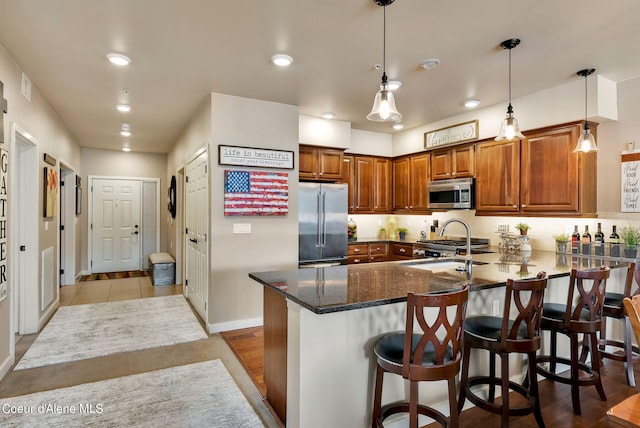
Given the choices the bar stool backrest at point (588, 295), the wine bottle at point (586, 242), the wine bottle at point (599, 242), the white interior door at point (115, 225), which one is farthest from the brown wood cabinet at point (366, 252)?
the white interior door at point (115, 225)

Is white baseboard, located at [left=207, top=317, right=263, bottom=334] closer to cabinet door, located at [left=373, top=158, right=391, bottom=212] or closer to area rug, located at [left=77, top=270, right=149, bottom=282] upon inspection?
cabinet door, located at [left=373, top=158, right=391, bottom=212]

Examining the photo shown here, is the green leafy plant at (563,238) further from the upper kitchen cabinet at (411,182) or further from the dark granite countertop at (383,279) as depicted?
the upper kitchen cabinet at (411,182)

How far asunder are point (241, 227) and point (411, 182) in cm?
279

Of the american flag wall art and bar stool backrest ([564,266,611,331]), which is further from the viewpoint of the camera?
the american flag wall art

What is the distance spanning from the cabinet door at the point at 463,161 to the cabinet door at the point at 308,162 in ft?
6.05

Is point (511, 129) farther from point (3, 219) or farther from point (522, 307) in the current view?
point (3, 219)

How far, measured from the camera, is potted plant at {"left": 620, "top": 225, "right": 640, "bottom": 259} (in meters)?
3.21

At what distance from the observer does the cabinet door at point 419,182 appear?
5.26 meters

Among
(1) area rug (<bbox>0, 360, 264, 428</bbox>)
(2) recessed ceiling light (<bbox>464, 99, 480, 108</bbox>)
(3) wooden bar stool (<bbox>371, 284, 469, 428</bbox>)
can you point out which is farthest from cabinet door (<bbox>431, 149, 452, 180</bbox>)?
(1) area rug (<bbox>0, 360, 264, 428</bbox>)

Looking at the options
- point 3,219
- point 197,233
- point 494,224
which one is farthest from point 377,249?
point 3,219

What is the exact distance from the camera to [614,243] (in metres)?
3.37

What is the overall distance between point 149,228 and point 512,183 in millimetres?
7057

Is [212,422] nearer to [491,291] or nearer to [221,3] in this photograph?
→ [491,291]

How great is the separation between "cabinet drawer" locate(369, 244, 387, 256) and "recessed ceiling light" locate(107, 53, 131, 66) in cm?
370
